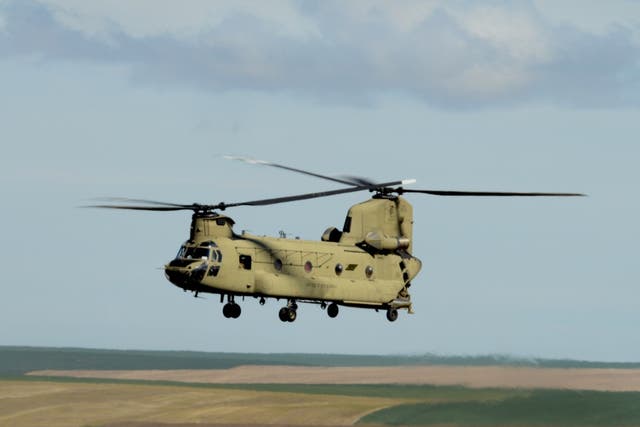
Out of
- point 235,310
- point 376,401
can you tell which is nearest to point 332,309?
point 235,310

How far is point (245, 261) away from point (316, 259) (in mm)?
4211

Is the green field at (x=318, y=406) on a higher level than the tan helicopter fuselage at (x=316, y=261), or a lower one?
lower

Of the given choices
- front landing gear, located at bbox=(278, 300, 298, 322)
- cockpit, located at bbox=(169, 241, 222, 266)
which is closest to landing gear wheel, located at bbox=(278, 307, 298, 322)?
front landing gear, located at bbox=(278, 300, 298, 322)

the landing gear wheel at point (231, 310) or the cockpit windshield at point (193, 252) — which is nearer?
the cockpit windshield at point (193, 252)

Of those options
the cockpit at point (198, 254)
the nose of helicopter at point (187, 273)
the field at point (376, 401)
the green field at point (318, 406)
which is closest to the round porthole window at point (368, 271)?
the cockpit at point (198, 254)

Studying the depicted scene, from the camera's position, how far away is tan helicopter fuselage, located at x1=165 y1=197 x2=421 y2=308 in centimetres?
5597

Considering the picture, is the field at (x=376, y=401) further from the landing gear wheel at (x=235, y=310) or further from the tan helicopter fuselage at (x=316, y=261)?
the landing gear wheel at (x=235, y=310)

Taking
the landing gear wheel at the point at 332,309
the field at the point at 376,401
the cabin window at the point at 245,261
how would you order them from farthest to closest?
the field at the point at 376,401
the landing gear wheel at the point at 332,309
the cabin window at the point at 245,261

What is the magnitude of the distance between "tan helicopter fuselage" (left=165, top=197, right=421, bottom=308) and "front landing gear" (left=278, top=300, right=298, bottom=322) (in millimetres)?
457

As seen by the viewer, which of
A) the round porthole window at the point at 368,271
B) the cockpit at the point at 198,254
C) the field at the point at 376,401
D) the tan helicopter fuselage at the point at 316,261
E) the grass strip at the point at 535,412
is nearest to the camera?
the cockpit at the point at 198,254

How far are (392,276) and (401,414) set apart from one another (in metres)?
35.3

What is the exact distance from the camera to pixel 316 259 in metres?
59.8

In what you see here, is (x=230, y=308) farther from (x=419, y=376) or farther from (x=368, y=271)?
(x=419, y=376)

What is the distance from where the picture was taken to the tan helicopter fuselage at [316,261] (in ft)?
184
